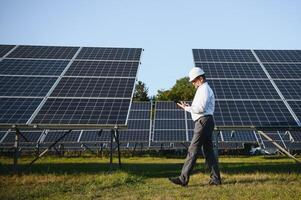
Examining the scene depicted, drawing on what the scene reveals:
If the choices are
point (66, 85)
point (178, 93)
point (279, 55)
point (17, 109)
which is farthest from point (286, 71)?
point (178, 93)

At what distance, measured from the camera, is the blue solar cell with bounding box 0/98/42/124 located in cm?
1120

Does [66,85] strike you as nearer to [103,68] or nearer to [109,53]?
[103,68]

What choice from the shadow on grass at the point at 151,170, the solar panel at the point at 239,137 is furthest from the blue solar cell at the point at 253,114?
the solar panel at the point at 239,137

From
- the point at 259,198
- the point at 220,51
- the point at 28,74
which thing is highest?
the point at 220,51

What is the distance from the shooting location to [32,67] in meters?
15.1

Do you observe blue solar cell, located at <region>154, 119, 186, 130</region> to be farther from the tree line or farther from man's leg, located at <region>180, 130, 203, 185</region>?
the tree line

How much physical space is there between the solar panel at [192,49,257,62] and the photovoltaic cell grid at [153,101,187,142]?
7348 mm

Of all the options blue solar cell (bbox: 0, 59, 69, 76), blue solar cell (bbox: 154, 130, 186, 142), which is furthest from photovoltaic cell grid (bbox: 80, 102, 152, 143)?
blue solar cell (bbox: 0, 59, 69, 76)

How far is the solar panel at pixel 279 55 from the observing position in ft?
55.8

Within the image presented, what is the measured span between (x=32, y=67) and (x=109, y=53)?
3.65 metres

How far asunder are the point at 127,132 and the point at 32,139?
6558 millimetres

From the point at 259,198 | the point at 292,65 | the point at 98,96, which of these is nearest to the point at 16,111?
the point at 98,96

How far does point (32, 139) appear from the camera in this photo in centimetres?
2520

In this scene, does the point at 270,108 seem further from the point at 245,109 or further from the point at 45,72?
the point at 45,72
